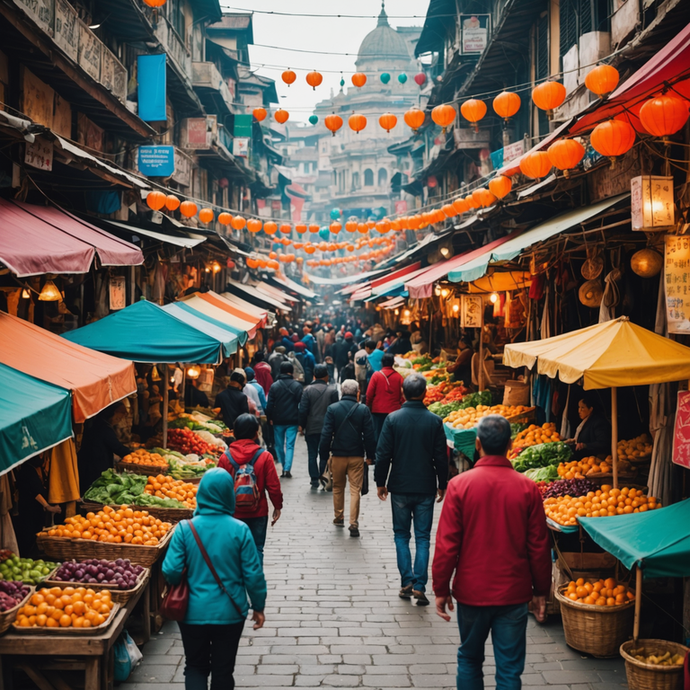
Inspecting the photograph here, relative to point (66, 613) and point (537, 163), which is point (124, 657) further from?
point (537, 163)

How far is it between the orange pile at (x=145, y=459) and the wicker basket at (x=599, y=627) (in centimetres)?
510

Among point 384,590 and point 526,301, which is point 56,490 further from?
point 526,301

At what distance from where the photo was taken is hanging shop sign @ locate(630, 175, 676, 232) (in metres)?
6.26

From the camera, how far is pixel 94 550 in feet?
20.2

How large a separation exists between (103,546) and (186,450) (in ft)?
14.9

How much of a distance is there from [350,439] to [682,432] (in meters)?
4.10

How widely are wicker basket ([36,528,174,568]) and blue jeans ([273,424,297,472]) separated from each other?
5.75m

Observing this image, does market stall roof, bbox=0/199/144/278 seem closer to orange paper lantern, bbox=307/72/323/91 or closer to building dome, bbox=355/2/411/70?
orange paper lantern, bbox=307/72/323/91

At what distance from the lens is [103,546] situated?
6.12m

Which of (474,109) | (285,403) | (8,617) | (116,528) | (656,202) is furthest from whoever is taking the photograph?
(285,403)

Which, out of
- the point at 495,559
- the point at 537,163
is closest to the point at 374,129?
the point at 537,163

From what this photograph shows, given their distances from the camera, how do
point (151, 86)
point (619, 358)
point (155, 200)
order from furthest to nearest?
point (151, 86) < point (155, 200) < point (619, 358)

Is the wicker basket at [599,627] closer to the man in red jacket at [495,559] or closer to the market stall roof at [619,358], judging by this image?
the man in red jacket at [495,559]

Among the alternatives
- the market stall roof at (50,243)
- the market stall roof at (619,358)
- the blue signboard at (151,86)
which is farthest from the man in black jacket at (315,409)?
the blue signboard at (151,86)
